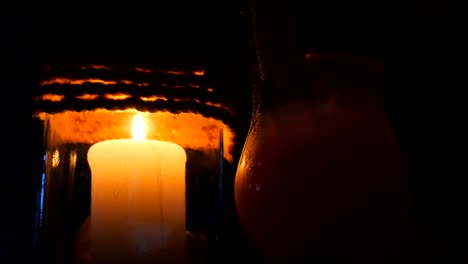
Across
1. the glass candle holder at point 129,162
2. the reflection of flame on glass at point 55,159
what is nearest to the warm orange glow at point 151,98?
→ the glass candle holder at point 129,162

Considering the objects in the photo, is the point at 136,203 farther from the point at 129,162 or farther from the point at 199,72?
the point at 199,72

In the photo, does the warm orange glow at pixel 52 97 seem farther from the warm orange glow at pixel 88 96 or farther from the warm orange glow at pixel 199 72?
the warm orange glow at pixel 199 72

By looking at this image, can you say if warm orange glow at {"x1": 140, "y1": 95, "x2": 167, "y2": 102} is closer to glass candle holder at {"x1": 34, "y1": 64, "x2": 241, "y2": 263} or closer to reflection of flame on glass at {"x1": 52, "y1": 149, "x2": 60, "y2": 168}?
glass candle holder at {"x1": 34, "y1": 64, "x2": 241, "y2": 263}

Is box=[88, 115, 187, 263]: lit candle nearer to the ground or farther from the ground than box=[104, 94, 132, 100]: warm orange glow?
nearer to the ground

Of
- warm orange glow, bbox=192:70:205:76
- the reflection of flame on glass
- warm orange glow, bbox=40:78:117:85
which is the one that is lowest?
the reflection of flame on glass

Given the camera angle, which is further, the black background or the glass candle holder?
the black background

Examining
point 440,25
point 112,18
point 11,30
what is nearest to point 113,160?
point 112,18

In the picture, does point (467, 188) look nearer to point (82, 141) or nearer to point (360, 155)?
point (360, 155)

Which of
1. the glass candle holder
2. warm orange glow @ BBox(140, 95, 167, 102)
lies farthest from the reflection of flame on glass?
warm orange glow @ BBox(140, 95, 167, 102)
